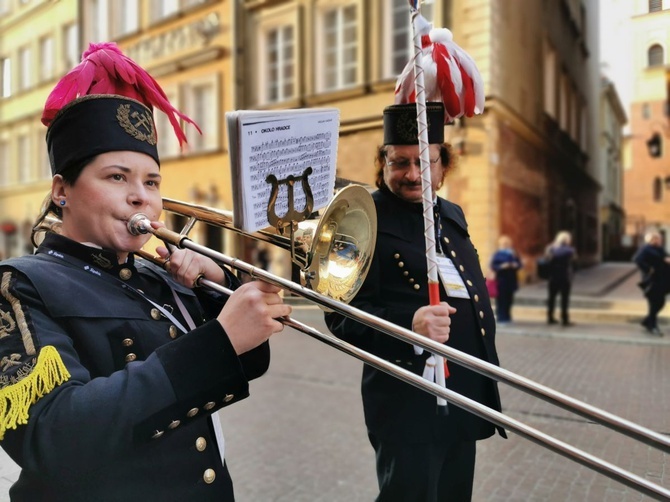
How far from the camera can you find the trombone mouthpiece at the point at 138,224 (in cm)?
142

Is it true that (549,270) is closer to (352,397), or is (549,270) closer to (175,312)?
(352,397)

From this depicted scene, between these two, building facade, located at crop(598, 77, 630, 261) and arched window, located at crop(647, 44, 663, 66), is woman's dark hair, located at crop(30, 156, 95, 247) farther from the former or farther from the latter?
building facade, located at crop(598, 77, 630, 261)

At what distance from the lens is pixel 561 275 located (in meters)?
9.78

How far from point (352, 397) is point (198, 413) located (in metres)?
4.70

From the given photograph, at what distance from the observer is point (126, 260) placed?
157 cm

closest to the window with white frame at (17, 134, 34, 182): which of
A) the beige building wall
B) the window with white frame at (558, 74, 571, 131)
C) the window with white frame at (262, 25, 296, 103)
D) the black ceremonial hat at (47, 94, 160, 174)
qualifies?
the beige building wall

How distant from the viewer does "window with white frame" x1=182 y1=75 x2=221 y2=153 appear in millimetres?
13558

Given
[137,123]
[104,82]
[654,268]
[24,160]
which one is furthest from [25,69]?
[654,268]

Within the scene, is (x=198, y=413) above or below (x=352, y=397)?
above

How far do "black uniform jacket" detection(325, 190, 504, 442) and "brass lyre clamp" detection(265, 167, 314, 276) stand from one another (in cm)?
66

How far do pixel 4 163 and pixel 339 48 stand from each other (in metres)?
8.42

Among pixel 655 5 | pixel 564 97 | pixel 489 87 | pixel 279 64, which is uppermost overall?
pixel 279 64

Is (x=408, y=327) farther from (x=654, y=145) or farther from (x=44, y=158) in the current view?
(x=654, y=145)

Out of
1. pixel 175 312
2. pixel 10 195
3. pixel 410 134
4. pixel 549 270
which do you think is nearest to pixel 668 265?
pixel 549 270
